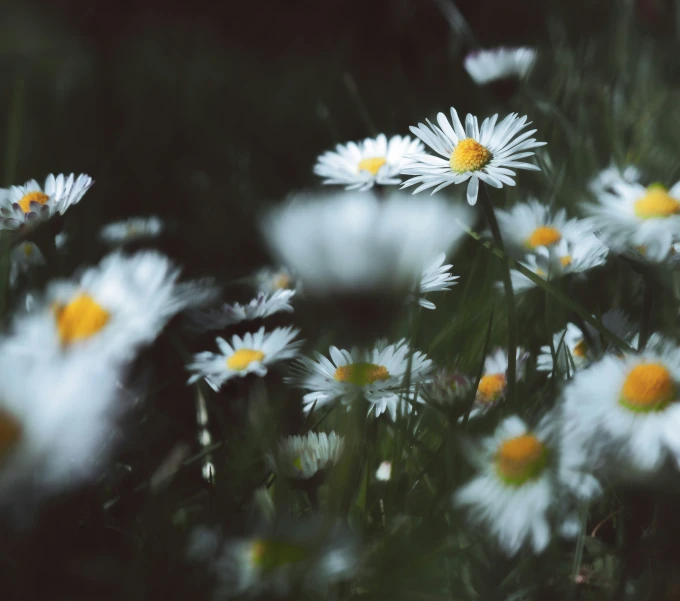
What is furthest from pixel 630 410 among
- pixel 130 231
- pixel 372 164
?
pixel 130 231

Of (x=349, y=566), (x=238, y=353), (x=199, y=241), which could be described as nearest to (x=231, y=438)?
(x=238, y=353)

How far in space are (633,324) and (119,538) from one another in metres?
0.36

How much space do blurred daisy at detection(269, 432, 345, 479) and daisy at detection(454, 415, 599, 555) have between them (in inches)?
3.0

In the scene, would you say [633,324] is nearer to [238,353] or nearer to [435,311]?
[435,311]

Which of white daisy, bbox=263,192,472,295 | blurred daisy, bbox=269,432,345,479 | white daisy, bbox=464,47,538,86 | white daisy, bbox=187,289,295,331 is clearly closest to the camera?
white daisy, bbox=263,192,472,295

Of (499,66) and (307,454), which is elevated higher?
(499,66)

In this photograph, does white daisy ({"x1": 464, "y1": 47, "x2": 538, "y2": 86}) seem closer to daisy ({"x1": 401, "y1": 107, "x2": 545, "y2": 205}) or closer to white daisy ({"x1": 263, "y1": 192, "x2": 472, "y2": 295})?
daisy ({"x1": 401, "y1": 107, "x2": 545, "y2": 205})

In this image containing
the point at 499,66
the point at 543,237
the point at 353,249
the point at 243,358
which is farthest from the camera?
the point at 499,66

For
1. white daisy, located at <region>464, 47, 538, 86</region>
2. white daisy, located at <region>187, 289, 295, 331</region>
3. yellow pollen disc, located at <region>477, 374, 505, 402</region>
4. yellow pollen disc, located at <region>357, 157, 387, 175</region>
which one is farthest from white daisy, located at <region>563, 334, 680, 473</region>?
white daisy, located at <region>464, 47, 538, 86</region>

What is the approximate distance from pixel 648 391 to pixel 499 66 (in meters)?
0.54

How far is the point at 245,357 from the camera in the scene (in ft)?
1.50

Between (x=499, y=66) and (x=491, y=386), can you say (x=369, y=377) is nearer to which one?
(x=491, y=386)

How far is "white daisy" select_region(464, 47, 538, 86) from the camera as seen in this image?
30.6 inches

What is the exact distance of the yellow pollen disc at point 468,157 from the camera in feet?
1.44
